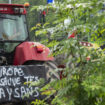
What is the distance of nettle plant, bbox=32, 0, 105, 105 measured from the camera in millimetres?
2129

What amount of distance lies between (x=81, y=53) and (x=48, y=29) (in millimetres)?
301

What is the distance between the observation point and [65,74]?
2398 millimetres

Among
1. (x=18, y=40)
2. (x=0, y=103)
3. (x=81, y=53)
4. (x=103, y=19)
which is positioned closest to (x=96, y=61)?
(x=81, y=53)

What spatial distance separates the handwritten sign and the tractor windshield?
1.23m

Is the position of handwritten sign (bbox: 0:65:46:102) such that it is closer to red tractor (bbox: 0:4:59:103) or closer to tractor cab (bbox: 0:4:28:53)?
red tractor (bbox: 0:4:59:103)

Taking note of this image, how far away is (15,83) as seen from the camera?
15.5 ft

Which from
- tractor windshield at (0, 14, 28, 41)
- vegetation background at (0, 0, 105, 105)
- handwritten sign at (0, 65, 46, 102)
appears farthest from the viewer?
tractor windshield at (0, 14, 28, 41)

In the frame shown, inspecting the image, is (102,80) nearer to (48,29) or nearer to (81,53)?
(81,53)

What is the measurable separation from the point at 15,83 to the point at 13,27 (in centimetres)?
161

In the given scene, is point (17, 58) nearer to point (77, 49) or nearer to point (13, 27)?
point (13, 27)

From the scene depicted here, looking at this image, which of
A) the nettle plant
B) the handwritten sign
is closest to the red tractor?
the handwritten sign

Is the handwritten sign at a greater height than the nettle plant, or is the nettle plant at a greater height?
the nettle plant

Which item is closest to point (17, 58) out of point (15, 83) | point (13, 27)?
point (13, 27)

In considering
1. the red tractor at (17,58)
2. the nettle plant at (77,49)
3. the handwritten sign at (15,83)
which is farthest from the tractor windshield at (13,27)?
the nettle plant at (77,49)
